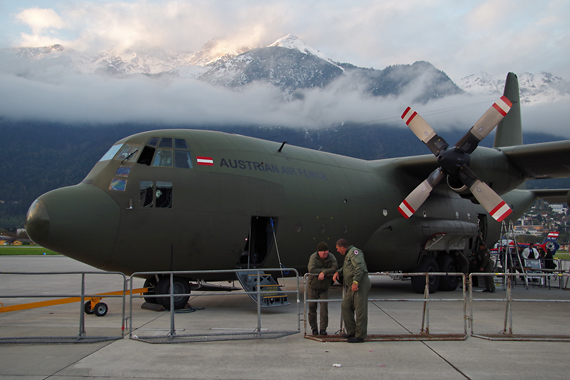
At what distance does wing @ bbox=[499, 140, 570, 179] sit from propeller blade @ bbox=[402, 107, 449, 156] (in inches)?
96.8

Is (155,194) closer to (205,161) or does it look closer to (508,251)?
(205,161)

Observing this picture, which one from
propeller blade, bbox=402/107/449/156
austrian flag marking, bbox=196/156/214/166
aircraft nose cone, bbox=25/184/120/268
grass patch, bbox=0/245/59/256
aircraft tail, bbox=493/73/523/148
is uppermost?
aircraft tail, bbox=493/73/523/148

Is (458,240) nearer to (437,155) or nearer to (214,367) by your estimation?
(437,155)

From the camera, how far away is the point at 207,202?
30.5 ft

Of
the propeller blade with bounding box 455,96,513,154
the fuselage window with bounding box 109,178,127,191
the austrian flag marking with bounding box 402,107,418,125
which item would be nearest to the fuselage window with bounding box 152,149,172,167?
the fuselage window with bounding box 109,178,127,191

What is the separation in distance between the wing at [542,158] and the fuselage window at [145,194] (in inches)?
412

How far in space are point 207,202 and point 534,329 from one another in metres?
6.62

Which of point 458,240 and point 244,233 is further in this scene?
point 458,240

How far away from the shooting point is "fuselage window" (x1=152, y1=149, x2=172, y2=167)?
9148 mm

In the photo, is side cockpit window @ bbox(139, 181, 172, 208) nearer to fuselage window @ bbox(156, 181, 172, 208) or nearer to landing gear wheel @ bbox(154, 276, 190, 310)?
fuselage window @ bbox(156, 181, 172, 208)

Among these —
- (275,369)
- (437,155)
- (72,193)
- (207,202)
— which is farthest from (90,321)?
(437,155)

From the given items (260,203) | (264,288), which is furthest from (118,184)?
(264,288)

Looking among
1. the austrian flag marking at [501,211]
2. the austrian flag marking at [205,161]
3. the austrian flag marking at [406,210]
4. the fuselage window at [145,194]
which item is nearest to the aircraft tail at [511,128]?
the austrian flag marking at [501,211]

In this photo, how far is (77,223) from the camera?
805 centimetres
